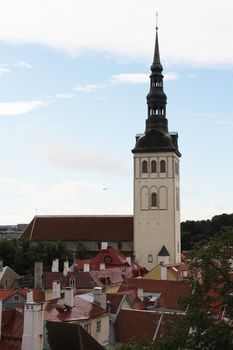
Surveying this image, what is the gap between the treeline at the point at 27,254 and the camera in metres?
71.7

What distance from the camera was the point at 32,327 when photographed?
22.2 metres

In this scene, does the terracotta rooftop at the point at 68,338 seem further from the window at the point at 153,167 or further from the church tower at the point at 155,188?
the window at the point at 153,167

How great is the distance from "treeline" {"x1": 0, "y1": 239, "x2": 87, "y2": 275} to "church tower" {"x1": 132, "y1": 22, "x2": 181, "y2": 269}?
1178cm

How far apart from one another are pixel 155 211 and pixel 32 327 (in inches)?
2415

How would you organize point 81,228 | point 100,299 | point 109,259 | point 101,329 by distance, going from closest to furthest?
point 101,329 → point 100,299 → point 109,259 → point 81,228

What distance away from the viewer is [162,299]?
44781mm

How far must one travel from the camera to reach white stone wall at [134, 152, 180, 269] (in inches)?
3223

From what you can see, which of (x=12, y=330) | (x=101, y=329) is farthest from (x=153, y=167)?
(x=12, y=330)

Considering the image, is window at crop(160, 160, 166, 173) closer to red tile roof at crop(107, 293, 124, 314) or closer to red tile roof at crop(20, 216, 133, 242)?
red tile roof at crop(20, 216, 133, 242)

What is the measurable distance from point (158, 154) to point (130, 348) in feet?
214

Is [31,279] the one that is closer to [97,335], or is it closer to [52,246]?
[52,246]

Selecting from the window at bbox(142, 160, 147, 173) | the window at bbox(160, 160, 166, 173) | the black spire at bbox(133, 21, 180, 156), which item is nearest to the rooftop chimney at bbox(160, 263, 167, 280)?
the window at bbox(160, 160, 166, 173)

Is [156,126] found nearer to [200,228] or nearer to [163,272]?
[163,272]

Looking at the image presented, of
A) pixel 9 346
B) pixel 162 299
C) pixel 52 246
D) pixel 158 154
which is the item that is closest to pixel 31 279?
pixel 52 246
